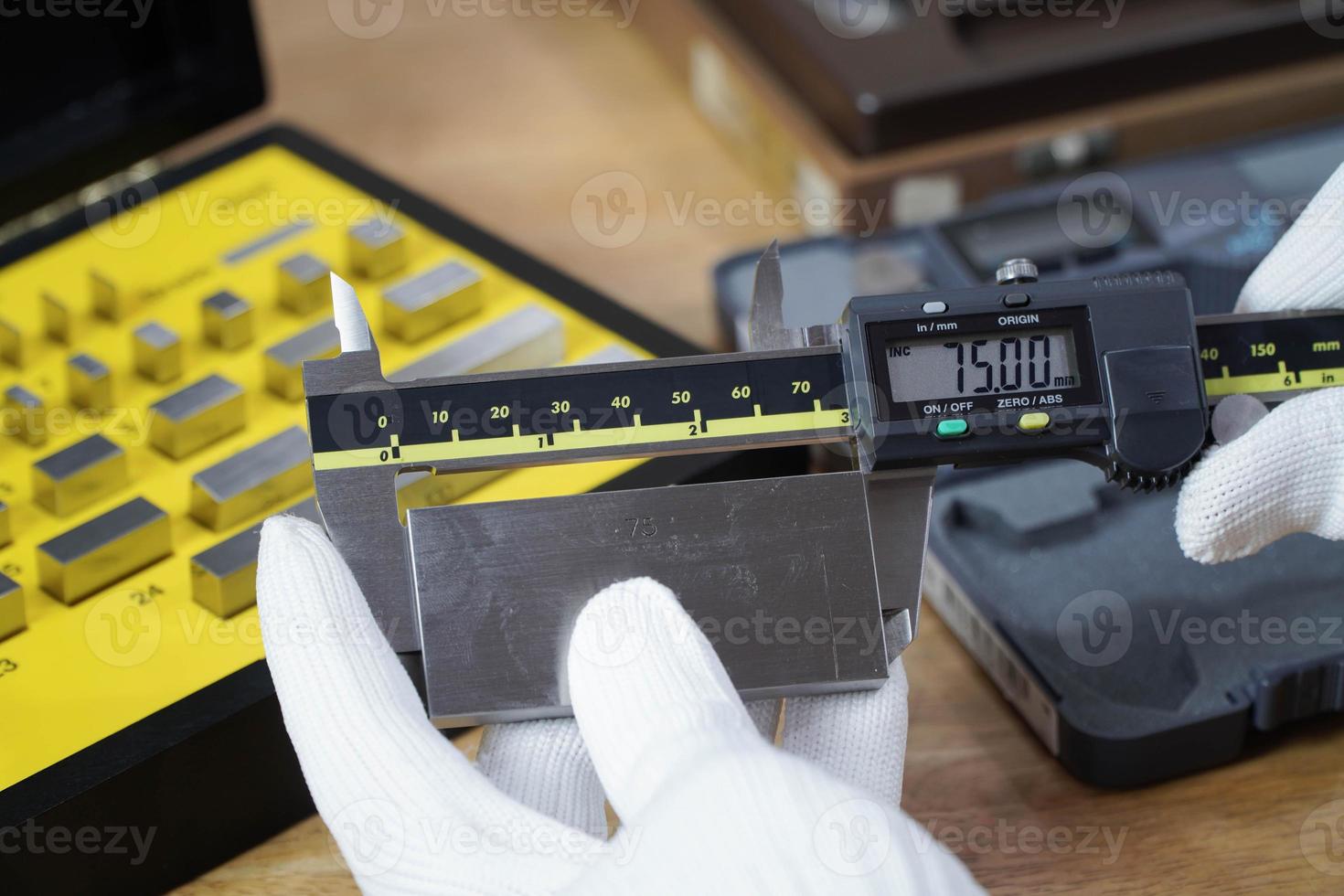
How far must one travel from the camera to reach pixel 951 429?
1.92 ft

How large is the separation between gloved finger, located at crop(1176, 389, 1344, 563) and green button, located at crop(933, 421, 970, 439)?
11cm

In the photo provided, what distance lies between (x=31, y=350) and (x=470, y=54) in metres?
0.56

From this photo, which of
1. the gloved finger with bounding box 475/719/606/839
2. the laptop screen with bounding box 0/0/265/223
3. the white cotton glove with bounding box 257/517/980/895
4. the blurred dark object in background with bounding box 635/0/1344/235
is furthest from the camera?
the blurred dark object in background with bounding box 635/0/1344/235

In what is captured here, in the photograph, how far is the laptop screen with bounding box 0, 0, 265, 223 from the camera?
85 centimetres

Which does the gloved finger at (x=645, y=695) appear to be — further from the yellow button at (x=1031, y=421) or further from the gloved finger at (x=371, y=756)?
the yellow button at (x=1031, y=421)

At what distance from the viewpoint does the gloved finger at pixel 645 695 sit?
1.63 feet

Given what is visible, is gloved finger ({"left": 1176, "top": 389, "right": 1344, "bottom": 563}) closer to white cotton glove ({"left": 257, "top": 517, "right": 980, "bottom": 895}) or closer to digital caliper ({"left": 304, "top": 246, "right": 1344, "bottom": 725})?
digital caliper ({"left": 304, "top": 246, "right": 1344, "bottom": 725})

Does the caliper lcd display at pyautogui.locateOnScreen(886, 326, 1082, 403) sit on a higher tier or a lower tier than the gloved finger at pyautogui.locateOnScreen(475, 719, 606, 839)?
higher

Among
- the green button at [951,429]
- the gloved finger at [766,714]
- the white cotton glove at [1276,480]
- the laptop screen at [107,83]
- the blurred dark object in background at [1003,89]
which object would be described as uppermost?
the laptop screen at [107,83]

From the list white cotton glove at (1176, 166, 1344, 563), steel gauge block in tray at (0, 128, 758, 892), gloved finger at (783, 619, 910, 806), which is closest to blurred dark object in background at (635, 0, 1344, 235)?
steel gauge block in tray at (0, 128, 758, 892)

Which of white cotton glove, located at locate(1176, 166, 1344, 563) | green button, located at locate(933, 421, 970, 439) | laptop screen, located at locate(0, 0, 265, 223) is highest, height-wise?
laptop screen, located at locate(0, 0, 265, 223)

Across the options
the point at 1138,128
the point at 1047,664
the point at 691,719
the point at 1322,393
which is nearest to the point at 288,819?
the point at 691,719

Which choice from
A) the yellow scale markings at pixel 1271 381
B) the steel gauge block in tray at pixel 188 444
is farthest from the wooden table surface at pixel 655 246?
the yellow scale markings at pixel 1271 381

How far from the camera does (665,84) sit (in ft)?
4.07
